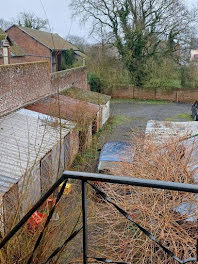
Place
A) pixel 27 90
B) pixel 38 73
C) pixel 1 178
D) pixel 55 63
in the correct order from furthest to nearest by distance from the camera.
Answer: pixel 55 63, pixel 38 73, pixel 27 90, pixel 1 178

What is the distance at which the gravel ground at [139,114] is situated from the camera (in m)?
18.8

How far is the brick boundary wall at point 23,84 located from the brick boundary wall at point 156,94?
12.4 m

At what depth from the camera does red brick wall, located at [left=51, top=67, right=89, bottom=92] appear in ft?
55.6

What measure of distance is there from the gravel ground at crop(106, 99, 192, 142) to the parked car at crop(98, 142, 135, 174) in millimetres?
5775

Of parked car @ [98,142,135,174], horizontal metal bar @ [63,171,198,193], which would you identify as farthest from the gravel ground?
horizontal metal bar @ [63,171,198,193]

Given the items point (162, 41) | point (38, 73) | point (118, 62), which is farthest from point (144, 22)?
point (38, 73)

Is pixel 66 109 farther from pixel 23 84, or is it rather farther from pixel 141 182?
pixel 141 182

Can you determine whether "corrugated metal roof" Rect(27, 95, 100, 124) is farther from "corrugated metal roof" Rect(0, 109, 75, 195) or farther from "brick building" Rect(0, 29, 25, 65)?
"brick building" Rect(0, 29, 25, 65)

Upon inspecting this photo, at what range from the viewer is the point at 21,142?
30.2 ft

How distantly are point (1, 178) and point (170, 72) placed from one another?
24.9 metres

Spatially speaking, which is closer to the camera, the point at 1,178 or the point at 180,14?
the point at 1,178

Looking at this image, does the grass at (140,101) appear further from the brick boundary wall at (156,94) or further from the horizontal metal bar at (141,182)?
the horizontal metal bar at (141,182)

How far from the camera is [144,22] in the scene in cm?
2850

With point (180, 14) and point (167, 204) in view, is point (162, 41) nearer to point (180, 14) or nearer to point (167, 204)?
point (180, 14)
